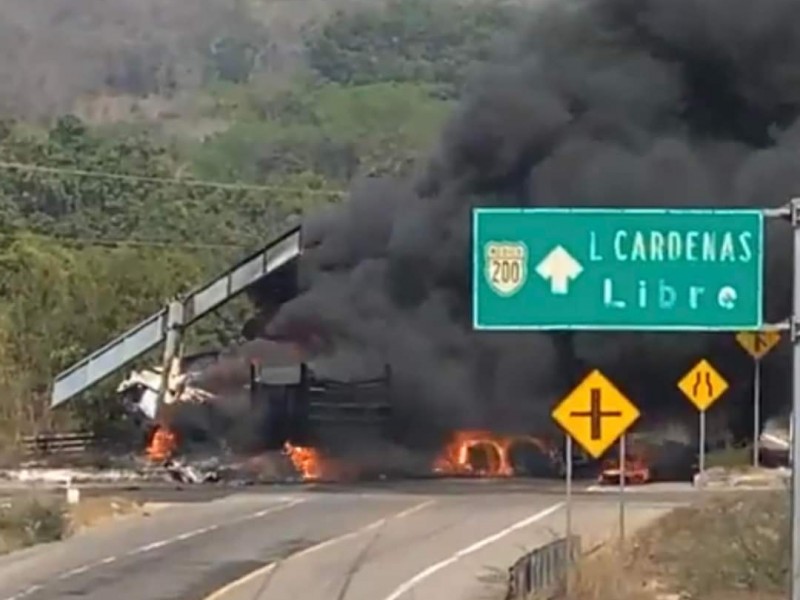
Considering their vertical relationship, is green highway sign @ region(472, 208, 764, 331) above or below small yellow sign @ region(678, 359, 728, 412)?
above

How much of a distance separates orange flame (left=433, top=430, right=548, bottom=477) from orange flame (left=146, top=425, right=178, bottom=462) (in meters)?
5.85

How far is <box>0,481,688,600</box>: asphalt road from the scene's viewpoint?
2327 cm

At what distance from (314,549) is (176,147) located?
9875 cm

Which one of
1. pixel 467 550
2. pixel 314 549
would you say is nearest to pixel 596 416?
pixel 467 550

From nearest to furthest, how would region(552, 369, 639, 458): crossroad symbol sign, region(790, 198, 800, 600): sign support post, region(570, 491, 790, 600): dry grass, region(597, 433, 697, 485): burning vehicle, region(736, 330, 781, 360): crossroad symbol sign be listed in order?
region(790, 198, 800, 600): sign support post < region(570, 491, 790, 600): dry grass < region(552, 369, 639, 458): crossroad symbol sign < region(736, 330, 781, 360): crossroad symbol sign < region(597, 433, 697, 485): burning vehicle

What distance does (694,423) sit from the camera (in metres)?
44.5

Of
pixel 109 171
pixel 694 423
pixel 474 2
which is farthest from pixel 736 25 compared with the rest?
pixel 474 2

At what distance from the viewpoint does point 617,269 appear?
50.4 feet

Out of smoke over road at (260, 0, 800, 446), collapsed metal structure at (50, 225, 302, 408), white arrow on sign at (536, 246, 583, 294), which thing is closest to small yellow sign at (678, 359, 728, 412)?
smoke over road at (260, 0, 800, 446)

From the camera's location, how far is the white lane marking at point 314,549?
22812 mm

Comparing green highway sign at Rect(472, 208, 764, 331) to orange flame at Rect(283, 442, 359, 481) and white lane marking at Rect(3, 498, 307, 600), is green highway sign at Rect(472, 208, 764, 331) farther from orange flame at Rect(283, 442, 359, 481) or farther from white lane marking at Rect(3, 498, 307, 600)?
orange flame at Rect(283, 442, 359, 481)

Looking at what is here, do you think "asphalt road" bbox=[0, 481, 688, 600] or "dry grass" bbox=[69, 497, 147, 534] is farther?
"dry grass" bbox=[69, 497, 147, 534]

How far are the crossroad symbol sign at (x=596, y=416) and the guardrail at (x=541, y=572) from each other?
1121 millimetres

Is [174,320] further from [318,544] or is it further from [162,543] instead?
[318,544]
